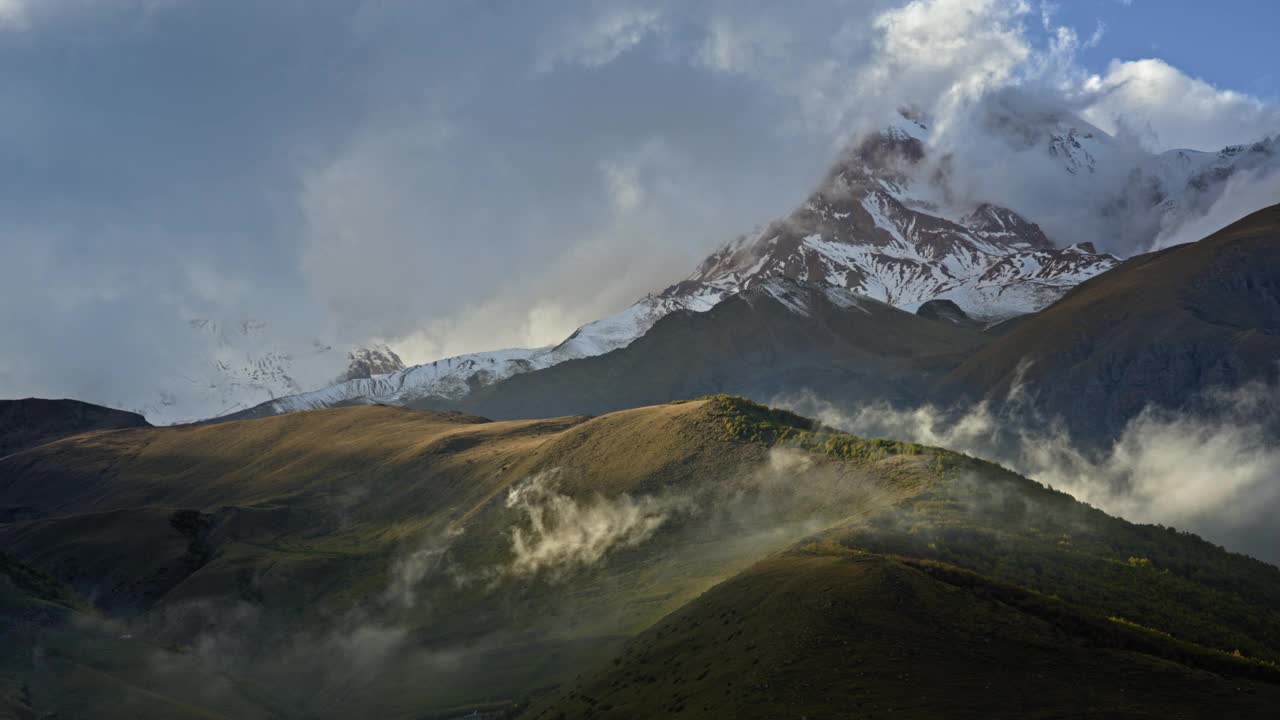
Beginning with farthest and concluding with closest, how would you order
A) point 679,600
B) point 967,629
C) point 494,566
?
point 494,566, point 679,600, point 967,629

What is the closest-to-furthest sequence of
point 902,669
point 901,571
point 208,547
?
point 902,669 < point 901,571 < point 208,547

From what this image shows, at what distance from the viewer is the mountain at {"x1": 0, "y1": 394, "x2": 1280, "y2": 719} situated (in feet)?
186

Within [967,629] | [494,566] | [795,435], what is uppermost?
[795,435]

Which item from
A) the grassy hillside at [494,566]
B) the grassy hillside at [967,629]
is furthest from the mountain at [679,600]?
the grassy hillside at [494,566]

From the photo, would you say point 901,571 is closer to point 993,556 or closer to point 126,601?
point 993,556

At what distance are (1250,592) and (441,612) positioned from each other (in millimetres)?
118234

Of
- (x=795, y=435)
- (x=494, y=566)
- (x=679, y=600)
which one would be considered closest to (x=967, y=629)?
A: (x=679, y=600)

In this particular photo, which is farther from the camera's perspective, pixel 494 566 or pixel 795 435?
pixel 494 566

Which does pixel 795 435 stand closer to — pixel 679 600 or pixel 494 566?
pixel 679 600

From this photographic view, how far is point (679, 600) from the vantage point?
108625 millimetres

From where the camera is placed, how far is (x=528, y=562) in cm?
15600

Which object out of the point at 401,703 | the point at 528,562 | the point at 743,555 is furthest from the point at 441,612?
the point at 743,555

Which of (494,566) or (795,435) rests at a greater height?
(795,435)

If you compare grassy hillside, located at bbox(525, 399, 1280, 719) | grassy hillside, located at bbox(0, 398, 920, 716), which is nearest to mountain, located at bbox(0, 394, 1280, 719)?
grassy hillside, located at bbox(525, 399, 1280, 719)
